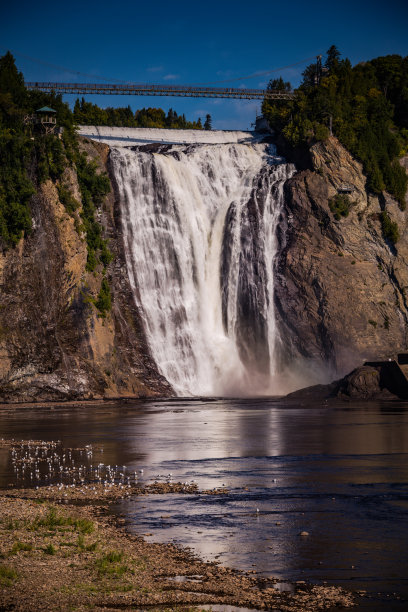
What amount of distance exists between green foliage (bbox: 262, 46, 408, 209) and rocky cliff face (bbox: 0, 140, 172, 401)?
101ft

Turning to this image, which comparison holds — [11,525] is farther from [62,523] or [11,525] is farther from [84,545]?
[84,545]

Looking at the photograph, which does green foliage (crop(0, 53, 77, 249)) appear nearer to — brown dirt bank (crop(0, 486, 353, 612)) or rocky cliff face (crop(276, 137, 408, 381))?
rocky cliff face (crop(276, 137, 408, 381))

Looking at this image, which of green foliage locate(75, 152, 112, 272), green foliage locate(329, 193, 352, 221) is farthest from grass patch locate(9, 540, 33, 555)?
green foliage locate(329, 193, 352, 221)

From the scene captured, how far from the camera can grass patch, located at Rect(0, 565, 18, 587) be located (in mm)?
12484

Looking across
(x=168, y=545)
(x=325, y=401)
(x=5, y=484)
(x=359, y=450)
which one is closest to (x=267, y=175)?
(x=325, y=401)

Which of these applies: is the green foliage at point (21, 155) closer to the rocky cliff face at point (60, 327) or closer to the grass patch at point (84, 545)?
the rocky cliff face at point (60, 327)

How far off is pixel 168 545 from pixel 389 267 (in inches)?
3070

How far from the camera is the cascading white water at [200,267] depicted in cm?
8131

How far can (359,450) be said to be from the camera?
30.7 metres

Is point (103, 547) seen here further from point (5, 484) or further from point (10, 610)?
point (5, 484)

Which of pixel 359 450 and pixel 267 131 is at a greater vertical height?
pixel 267 131

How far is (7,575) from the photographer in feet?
42.0

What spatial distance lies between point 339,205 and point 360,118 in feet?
45.5

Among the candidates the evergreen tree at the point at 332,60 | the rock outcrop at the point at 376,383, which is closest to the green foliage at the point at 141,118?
the evergreen tree at the point at 332,60
